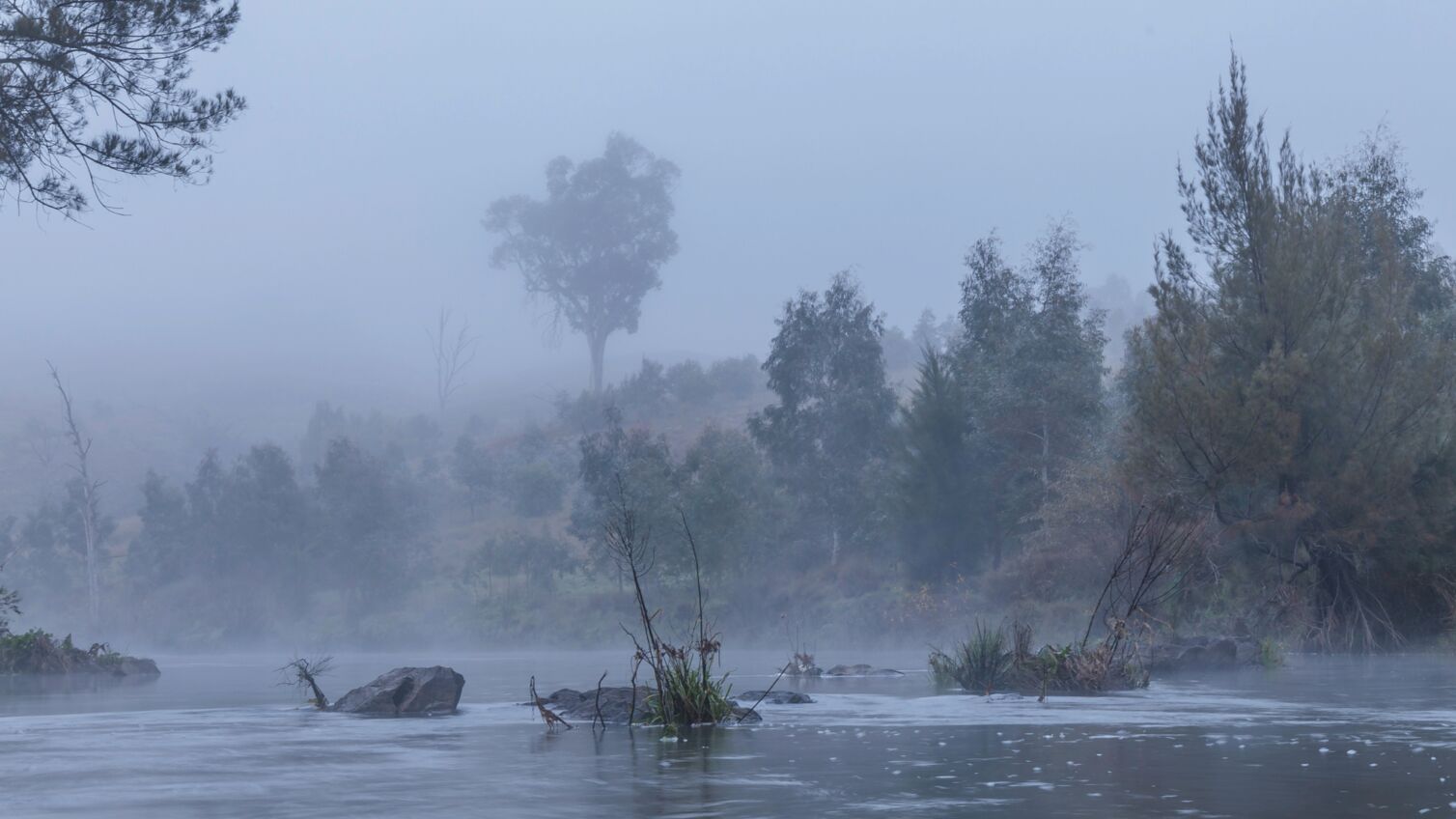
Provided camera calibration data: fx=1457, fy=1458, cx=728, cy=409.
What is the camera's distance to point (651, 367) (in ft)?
359

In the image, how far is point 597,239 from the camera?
112m

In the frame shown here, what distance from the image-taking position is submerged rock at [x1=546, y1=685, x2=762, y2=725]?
1762 centimetres

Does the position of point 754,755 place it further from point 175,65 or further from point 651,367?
point 651,367

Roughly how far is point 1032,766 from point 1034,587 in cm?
3898

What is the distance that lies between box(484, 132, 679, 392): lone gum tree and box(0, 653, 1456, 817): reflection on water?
91520 mm

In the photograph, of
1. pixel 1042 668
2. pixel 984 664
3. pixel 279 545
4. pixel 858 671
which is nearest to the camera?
pixel 1042 668

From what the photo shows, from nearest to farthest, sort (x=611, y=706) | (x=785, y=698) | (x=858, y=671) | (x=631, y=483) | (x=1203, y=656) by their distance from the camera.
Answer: (x=611, y=706)
(x=785, y=698)
(x=1203, y=656)
(x=858, y=671)
(x=631, y=483)

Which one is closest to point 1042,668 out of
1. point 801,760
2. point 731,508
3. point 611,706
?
point 611,706

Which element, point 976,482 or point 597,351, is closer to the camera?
point 976,482

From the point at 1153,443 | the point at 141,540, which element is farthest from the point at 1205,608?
the point at 141,540

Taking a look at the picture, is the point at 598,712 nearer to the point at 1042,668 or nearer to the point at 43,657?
the point at 1042,668

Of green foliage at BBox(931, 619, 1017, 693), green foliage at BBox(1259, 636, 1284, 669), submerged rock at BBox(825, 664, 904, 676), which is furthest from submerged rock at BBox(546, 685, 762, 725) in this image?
green foliage at BBox(1259, 636, 1284, 669)

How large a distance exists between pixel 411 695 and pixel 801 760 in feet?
31.1

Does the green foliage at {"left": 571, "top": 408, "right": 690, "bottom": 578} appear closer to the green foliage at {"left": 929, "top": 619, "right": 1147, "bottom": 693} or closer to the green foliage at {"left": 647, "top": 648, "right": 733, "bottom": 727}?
the green foliage at {"left": 929, "top": 619, "right": 1147, "bottom": 693}
